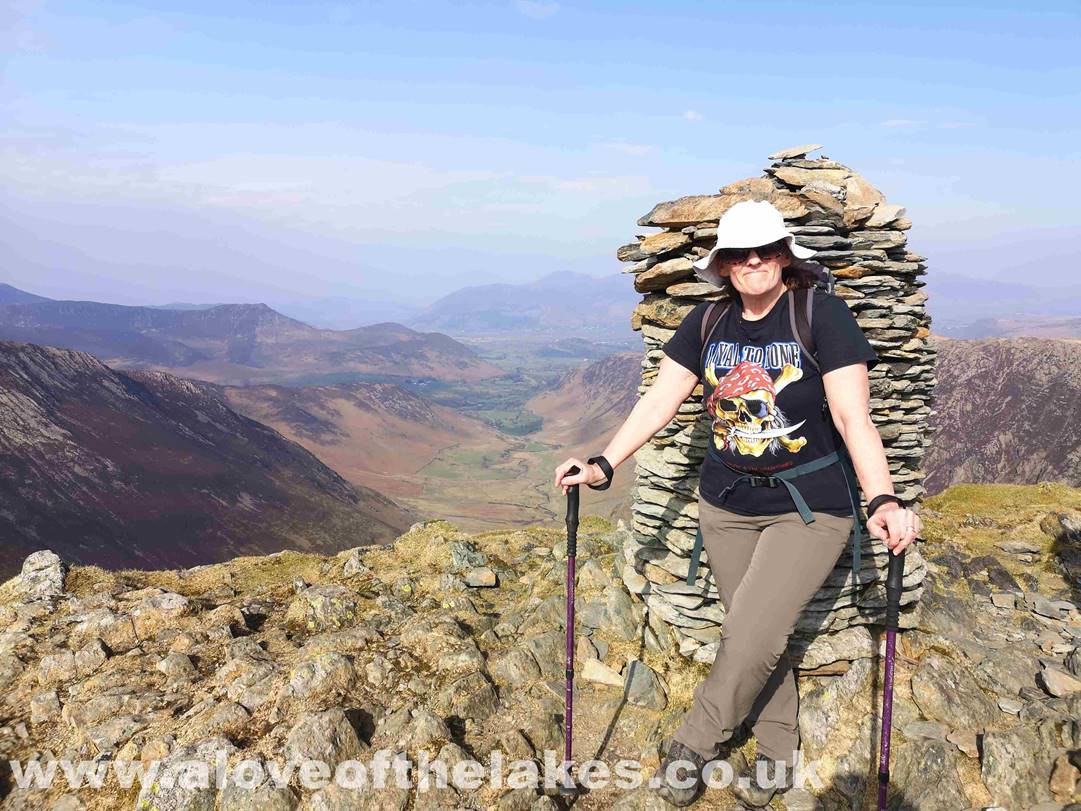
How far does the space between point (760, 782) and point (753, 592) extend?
2.63 m

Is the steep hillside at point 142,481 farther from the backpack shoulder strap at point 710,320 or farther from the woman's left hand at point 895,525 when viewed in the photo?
the woman's left hand at point 895,525

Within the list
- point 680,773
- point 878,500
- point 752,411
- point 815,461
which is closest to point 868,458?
point 878,500

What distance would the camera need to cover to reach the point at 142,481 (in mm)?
137250

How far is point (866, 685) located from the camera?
780 centimetres

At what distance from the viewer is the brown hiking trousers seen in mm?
5504

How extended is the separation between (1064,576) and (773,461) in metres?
10.8

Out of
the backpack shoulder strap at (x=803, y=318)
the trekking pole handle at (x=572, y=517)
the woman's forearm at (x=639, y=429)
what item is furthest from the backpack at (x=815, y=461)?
the trekking pole handle at (x=572, y=517)

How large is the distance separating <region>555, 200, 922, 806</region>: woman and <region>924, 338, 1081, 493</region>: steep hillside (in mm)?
141752

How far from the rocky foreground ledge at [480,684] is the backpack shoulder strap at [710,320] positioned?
4.50 m

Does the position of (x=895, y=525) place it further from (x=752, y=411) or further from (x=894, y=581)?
(x=752, y=411)

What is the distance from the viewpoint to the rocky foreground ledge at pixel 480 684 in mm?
6859

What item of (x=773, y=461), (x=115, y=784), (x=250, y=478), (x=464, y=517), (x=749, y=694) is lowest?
(x=464, y=517)

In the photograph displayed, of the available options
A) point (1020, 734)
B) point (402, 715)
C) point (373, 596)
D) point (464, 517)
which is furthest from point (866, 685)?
point (464, 517)

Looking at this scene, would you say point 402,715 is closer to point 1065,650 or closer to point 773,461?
point 773,461
